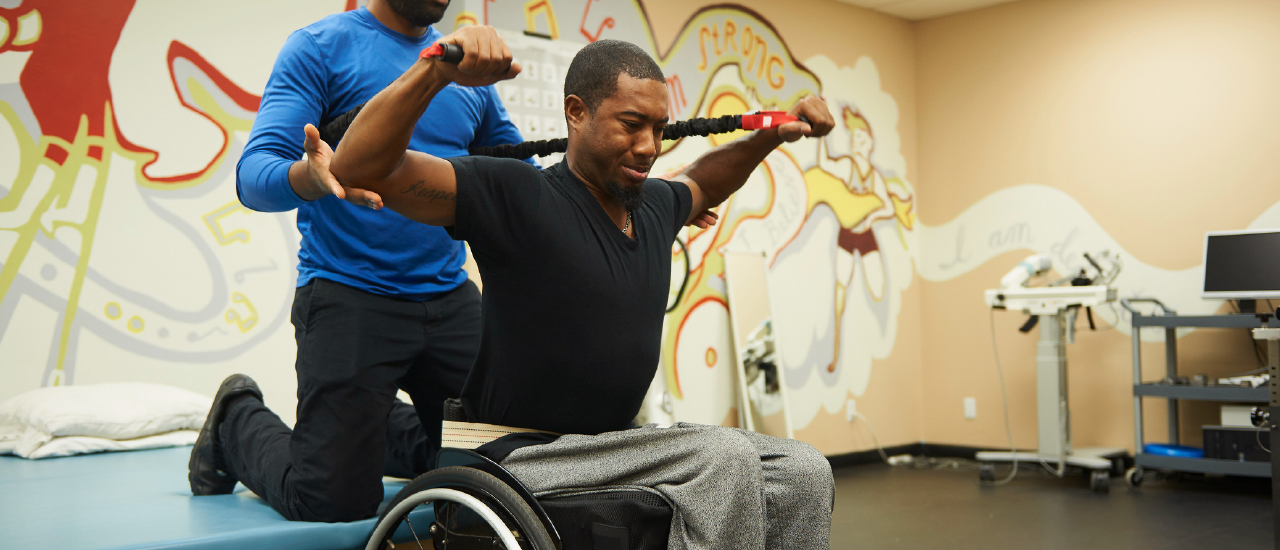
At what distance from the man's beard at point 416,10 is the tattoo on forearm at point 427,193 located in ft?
2.38

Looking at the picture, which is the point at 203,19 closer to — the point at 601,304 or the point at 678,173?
the point at 678,173

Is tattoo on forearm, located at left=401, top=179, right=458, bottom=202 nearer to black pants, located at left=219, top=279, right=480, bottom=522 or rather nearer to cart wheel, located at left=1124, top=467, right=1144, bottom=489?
black pants, located at left=219, top=279, right=480, bottom=522

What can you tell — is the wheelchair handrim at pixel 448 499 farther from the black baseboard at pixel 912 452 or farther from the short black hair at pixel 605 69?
the black baseboard at pixel 912 452

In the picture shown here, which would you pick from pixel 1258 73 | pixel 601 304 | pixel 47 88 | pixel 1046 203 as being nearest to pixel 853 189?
pixel 1046 203

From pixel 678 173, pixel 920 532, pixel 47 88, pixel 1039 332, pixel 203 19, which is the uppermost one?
pixel 203 19

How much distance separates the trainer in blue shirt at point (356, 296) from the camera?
1.87 metres

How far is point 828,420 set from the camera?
211 inches

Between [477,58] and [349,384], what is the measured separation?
912 millimetres

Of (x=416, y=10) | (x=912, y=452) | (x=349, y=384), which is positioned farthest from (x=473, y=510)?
(x=912, y=452)

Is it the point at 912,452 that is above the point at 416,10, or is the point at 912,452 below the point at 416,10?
below

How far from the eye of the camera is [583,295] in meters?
1.43

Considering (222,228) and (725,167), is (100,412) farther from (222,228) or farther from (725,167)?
(725,167)

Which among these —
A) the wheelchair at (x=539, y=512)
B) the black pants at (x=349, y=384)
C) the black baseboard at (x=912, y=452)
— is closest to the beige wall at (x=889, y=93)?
the black baseboard at (x=912, y=452)

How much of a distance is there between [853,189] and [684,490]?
452cm
